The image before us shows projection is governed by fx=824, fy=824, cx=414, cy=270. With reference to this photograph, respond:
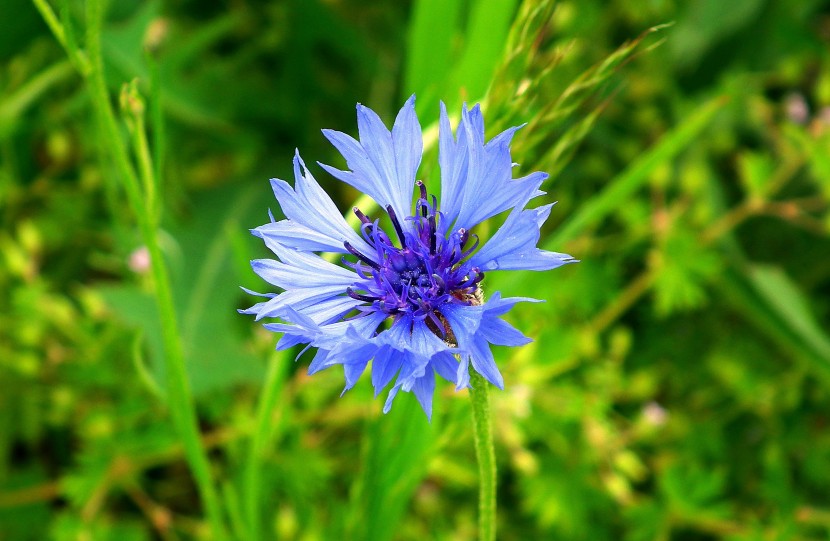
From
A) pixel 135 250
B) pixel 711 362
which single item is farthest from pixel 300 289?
pixel 711 362

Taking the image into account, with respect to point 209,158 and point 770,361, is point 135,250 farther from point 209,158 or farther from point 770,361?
point 770,361

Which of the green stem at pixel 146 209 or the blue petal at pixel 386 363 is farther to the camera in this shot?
the green stem at pixel 146 209

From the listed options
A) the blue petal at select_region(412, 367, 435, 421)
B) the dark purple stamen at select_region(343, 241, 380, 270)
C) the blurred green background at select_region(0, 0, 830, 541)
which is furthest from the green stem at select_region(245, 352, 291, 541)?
the blue petal at select_region(412, 367, 435, 421)

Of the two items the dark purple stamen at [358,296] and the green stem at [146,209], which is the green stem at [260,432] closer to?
the green stem at [146,209]

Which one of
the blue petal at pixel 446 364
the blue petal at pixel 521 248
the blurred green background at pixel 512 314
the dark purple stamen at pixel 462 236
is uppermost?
the blurred green background at pixel 512 314

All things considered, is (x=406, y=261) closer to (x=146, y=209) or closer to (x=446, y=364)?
(x=446, y=364)

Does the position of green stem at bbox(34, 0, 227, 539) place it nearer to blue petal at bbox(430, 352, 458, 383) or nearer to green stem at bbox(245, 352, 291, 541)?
green stem at bbox(245, 352, 291, 541)

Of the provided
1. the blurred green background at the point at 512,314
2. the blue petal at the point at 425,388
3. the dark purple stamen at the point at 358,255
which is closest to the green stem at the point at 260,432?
the blurred green background at the point at 512,314
